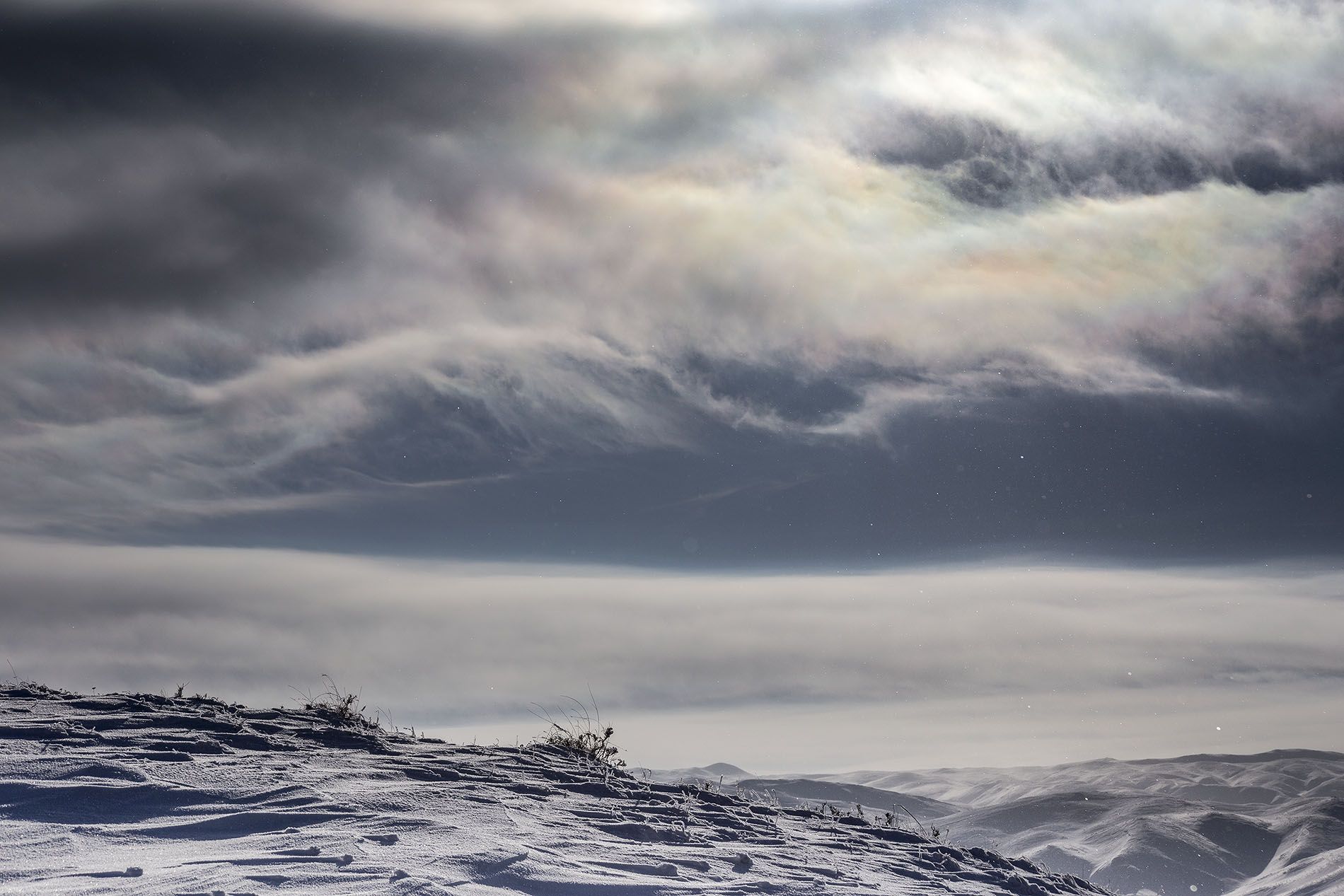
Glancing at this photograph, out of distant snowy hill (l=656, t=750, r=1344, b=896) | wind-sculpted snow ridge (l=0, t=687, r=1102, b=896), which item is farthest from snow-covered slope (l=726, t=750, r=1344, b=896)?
wind-sculpted snow ridge (l=0, t=687, r=1102, b=896)

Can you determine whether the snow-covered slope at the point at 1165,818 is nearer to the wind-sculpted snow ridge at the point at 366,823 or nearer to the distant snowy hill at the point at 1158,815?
the distant snowy hill at the point at 1158,815

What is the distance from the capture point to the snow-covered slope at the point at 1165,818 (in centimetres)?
2680

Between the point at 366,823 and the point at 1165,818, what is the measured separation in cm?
3224

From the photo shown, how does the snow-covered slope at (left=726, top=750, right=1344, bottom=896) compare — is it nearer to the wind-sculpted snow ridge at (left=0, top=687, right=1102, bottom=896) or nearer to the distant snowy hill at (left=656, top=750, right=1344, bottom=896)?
the distant snowy hill at (left=656, top=750, right=1344, bottom=896)

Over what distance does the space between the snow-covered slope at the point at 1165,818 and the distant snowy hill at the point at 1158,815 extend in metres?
0.05

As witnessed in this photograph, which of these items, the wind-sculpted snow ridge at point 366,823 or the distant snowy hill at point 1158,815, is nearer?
the wind-sculpted snow ridge at point 366,823

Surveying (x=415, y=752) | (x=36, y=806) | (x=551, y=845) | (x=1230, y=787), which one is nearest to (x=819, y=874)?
(x=551, y=845)

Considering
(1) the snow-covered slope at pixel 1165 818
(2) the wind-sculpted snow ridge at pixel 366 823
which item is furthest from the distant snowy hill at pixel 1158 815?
(2) the wind-sculpted snow ridge at pixel 366 823

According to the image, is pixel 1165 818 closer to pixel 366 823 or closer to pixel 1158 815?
pixel 1158 815

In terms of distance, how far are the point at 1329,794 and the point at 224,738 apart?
4327cm

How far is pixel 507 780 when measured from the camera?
782cm

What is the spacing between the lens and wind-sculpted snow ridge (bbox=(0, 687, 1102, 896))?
16.3 ft

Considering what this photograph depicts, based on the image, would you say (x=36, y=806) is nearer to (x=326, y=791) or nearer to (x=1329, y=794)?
(x=326, y=791)

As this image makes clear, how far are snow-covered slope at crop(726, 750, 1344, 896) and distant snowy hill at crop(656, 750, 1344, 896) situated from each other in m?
0.05
